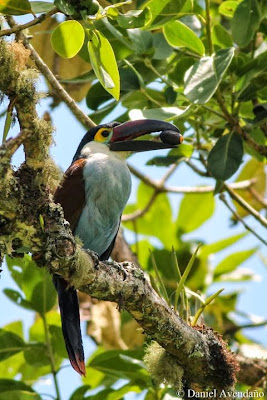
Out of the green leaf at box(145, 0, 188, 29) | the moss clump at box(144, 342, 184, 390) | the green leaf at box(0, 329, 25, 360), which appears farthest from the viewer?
the green leaf at box(0, 329, 25, 360)

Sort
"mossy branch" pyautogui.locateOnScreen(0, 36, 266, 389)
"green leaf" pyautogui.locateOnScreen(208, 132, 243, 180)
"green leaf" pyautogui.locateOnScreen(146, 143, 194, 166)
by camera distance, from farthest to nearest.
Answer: "green leaf" pyautogui.locateOnScreen(146, 143, 194, 166), "green leaf" pyautogui.locateOnScreen(208, 132, 243, 180), "mossy branch" pyautogui.locateOnScreen(0, 36, 266, 389)

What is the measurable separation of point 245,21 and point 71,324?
1.69 m

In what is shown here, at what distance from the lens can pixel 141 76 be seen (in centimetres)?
402

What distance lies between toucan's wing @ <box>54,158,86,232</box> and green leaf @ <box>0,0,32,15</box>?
1212 mm

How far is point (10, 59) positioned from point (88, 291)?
94cm

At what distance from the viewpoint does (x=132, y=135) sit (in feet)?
13.4

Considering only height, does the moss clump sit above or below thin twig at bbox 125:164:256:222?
below

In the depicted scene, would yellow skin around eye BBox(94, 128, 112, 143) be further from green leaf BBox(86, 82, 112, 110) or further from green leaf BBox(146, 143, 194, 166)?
green leaf BBox(146, 143, 194, 166)

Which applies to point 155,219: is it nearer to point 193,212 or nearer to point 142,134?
point 193,212

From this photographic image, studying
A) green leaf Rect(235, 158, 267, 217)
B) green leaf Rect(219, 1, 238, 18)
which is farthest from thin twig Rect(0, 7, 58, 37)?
green leaf Rect(235, 158, 267, 217)

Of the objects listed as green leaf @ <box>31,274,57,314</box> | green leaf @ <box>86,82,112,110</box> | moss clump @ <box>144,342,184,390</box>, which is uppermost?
green leaf @ <box>86,82,112,110</box>

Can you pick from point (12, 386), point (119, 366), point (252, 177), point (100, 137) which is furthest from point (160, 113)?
point (252, 177)

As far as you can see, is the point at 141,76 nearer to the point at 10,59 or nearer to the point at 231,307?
the point at 10,59

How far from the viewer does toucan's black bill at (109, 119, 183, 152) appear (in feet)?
12.3
